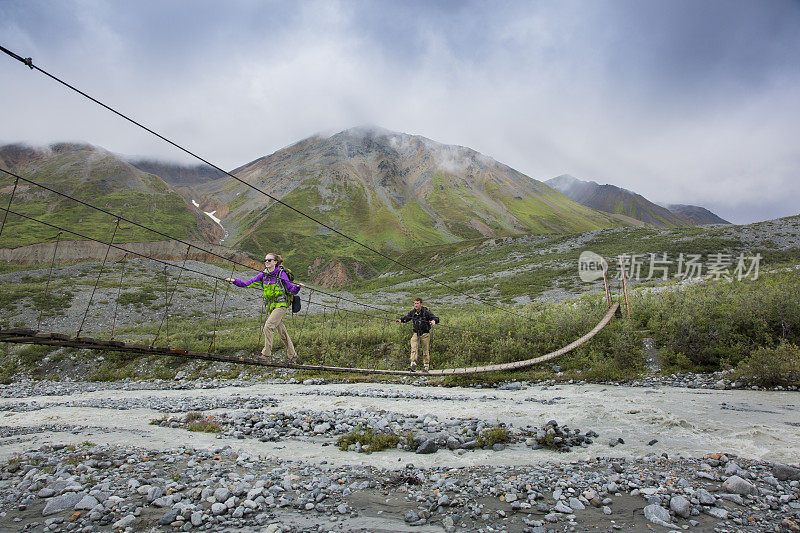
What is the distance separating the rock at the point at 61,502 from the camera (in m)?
5.14

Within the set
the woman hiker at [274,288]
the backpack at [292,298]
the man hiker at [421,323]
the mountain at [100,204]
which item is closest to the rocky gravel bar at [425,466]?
the woman hiker at [274,288]

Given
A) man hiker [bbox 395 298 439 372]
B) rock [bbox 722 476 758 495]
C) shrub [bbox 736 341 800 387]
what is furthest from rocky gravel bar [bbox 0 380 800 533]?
man hiker [bbox 395 298 439 372]

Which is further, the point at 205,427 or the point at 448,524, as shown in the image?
the point at 205,427

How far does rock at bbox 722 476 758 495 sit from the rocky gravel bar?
0.05 feet

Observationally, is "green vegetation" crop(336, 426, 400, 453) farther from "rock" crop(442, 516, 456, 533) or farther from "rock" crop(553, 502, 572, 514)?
"rock" crop(553, 502, 572, 514)

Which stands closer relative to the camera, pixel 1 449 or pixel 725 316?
pixel 1 449

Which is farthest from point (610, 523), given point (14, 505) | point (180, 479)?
point (14, 505)

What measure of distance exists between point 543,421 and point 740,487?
421 cm

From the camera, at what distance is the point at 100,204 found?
151 m

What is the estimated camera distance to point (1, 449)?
26.2 feet

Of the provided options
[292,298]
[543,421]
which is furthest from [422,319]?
[543,421]

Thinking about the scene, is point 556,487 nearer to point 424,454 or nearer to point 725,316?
point 424,454

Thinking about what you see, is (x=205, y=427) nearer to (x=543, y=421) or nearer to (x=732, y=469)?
(x=543, y=421)

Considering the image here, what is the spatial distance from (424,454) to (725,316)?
14.0m
